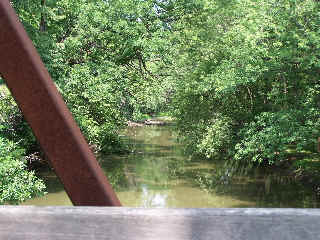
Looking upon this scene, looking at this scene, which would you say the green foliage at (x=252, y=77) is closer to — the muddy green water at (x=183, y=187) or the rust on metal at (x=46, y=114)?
the muddy green water at (x=183, y=187)

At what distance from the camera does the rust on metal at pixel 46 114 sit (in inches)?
53.3

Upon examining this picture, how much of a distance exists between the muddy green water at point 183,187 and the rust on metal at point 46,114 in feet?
47.2

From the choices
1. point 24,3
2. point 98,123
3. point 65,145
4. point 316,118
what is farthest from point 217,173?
point 65,145

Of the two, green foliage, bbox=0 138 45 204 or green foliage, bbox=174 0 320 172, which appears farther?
green foliage, bbox=174 0 320 172

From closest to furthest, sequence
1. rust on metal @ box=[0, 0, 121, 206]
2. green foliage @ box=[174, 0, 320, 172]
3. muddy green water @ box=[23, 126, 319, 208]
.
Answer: rust on metal @ box=[0, 0, 121, 206]
green foliage @ box=[174, 0, 320, 172]
muddy green water @ box=[23, 126, 319, 208]

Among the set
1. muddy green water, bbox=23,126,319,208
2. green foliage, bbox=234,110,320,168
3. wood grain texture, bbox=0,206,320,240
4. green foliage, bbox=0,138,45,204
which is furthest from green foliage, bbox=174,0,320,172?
wood grain texture, bbox=0,206,320,240

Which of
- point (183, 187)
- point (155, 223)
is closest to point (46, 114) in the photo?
point (155, 223)

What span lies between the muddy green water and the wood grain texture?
48.0 feet

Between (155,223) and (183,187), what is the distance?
17.3 m

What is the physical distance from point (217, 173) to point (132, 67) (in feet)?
19.0

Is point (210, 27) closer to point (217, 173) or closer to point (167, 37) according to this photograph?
point (167, 37)

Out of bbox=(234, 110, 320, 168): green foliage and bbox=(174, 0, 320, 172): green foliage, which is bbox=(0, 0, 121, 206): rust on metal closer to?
bbox=(174, 0, 320, 172): green foliage

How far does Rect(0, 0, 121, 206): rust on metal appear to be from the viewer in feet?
4.44

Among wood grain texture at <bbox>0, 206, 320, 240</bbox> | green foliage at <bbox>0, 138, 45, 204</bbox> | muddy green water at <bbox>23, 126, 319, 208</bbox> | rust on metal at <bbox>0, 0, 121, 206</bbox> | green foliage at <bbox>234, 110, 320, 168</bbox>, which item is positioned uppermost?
rust on metal at <bbox>0, 0, 121, 206</bbox>
